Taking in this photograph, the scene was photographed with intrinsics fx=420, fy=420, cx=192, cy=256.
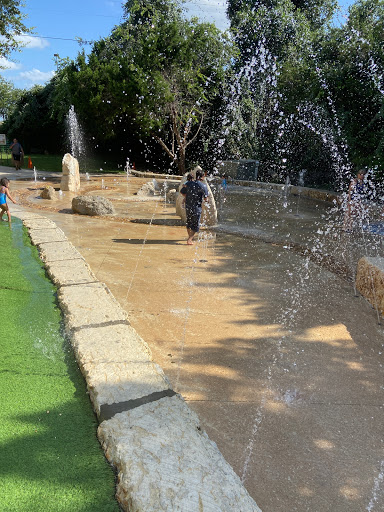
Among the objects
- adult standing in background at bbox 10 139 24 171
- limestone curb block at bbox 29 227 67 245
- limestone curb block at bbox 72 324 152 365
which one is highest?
adult standing in background at bbox 10 139 24 171

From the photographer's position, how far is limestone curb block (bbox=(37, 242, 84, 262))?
18.4 ft


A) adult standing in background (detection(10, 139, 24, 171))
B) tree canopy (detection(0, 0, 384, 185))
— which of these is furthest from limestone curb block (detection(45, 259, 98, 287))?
adult standing in background (detection(10, 139, 24, 171))

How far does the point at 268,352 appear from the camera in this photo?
3.71 metres

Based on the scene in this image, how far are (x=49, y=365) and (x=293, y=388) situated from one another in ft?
5.93

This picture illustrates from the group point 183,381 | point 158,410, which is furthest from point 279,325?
point 158,410

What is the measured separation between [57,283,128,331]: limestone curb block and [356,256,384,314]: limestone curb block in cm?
285

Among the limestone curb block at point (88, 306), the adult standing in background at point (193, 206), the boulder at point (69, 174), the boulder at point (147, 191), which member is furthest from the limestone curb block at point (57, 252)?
the boulder at point (69, 174)

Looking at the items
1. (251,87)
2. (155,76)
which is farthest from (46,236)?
(251,87)

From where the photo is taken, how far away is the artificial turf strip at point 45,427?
189 cm

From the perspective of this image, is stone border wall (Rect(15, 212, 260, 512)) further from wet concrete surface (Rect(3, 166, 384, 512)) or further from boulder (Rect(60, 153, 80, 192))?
boulder (Rect(60, 153, 80, 192))

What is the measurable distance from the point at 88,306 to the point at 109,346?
0.83m

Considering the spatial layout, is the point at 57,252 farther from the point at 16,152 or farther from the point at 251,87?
the point at 251,87

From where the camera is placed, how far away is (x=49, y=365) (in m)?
3.00

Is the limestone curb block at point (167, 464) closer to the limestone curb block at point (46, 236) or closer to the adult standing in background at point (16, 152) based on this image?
the limestone curb block at point (46, 236)
